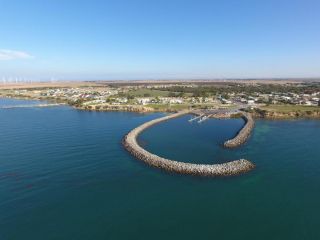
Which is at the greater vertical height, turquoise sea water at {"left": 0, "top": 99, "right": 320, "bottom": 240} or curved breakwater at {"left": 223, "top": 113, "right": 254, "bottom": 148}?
curved breakwater at {"left": 223, "top": 113, "right": 254, "bottom": 148}

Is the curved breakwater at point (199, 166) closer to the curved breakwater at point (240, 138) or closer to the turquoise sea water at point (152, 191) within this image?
the turquoise sea water at point (152, 191)

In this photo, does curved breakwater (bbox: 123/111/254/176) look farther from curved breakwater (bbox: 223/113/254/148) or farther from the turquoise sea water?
curved breakwater (bbox: 223/113/254/148)

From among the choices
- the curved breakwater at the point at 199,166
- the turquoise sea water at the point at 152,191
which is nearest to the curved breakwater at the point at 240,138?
the turquoise sea water at the point at 152,191

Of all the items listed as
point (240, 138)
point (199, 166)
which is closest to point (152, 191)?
point (199, 166)

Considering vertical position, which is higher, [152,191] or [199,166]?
[199,166]

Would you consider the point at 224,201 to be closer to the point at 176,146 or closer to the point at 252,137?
the point at 176,146

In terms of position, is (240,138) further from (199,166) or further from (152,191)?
(152,191)

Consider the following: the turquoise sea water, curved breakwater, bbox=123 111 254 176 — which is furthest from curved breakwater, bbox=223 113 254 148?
curved breakwater, bbox=123 111 254 176

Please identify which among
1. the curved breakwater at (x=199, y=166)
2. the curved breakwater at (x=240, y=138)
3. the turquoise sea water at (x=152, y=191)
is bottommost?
the turquoise sea water at (x=152, y=191)
